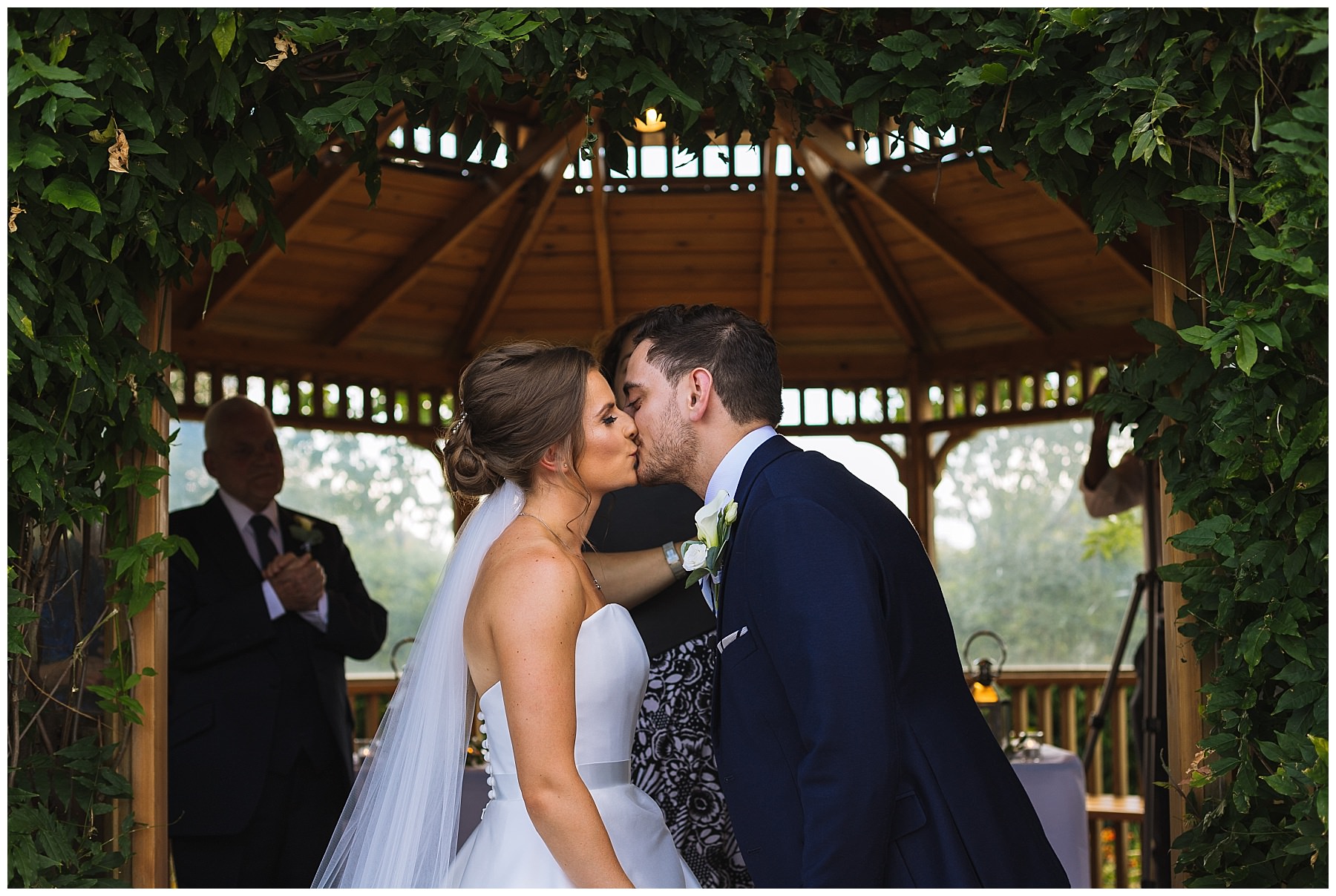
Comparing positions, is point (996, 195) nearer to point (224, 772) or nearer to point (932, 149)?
point (932, 149)

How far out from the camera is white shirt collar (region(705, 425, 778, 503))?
2590 millimetres

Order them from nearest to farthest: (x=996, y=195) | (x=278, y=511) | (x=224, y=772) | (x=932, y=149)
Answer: (x=932, y=149), (x=224, y=772), (x=278, y=511), (x=996, y=195)

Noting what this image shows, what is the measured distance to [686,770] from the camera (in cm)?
329

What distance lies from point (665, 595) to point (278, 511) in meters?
2.03

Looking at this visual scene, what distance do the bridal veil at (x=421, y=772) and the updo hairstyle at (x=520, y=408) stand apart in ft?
0.61

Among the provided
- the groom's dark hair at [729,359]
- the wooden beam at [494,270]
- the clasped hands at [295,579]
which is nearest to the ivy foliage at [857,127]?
the groom's dark hair at [729,359]

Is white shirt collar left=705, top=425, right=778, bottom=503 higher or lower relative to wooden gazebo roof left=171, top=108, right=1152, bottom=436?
lower

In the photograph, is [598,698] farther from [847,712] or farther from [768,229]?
[768,229]

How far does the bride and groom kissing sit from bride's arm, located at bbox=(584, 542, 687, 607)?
0.51 metres

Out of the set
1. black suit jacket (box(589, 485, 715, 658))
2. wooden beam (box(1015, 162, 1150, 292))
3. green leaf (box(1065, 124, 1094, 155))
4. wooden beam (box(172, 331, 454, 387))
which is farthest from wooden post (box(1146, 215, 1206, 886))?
wooden beam (box(172, 331, 454, 387))

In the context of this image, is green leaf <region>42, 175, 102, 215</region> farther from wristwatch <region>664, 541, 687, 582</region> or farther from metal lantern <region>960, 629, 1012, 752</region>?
metal lantern <region>960, 629, 1012, 752</region>

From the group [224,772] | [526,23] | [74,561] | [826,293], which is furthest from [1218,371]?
[826,293]

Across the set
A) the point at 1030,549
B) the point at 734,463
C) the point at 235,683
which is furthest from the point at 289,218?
the point at 1030,549

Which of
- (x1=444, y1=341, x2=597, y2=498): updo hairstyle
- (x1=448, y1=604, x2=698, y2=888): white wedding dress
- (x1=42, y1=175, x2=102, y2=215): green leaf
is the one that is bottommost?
(x1=448, y1=604, x2=698, y2=888): white wedding dress
